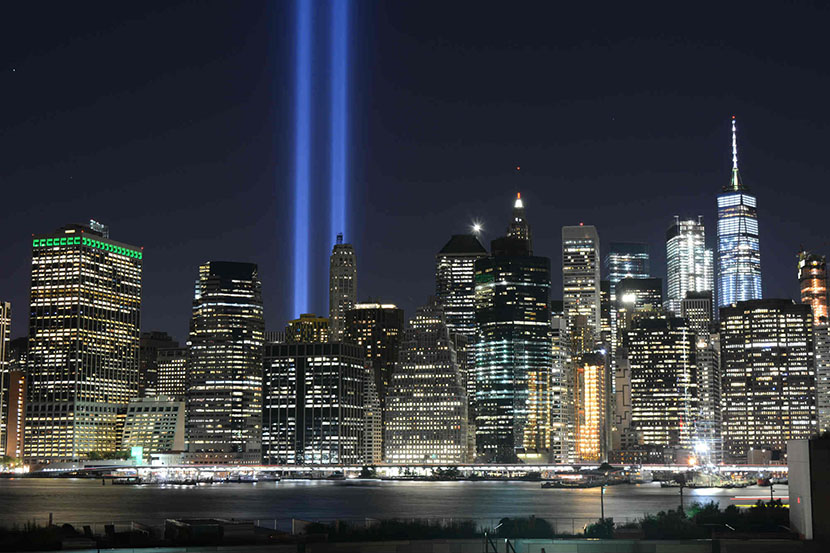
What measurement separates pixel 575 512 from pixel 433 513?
18330mm

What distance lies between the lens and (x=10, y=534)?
199 ft

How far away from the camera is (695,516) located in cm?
7794

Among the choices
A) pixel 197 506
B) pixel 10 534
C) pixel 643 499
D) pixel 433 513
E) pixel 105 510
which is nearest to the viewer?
pixel 10 534

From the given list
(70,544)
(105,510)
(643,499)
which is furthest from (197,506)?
(70,544)

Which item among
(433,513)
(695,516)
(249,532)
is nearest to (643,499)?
(433,513)

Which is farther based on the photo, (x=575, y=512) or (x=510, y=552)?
(x=575, y=512)

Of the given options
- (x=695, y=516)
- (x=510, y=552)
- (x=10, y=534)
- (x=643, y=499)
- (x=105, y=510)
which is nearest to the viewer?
(x=510, y=552)

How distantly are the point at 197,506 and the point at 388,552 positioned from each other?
11951cm

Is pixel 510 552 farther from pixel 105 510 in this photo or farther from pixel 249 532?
pixel 105 510

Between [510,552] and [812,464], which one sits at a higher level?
[812,464]

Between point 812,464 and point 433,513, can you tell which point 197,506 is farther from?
point 812,464

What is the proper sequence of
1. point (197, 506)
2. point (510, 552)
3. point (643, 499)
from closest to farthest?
point (510, 552) → point (197, 506) → point (643, 499)

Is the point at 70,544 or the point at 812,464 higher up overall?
the point at 812,464

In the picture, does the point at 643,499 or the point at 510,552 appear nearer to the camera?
the point at 510,552
